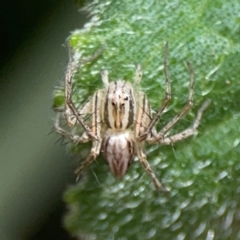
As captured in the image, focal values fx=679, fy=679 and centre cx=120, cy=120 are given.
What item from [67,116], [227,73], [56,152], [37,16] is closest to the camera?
[227,73]

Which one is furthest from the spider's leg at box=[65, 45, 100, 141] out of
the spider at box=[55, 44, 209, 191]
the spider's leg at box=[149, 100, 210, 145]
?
the spider's leg at box=[149, 100, 210, 145]

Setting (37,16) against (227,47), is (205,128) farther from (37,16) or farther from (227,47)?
(37,16)

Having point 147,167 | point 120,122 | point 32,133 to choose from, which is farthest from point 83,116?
point 32,133

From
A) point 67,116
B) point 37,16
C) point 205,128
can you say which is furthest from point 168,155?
point 37,16

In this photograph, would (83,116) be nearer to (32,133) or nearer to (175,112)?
(175,112)

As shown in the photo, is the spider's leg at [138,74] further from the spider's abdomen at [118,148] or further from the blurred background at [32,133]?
the blurred background at [32,133]
